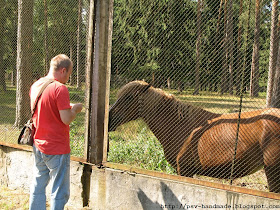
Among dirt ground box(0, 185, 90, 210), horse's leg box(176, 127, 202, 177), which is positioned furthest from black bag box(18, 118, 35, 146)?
horse's leg box(176, 127, 202, 177)

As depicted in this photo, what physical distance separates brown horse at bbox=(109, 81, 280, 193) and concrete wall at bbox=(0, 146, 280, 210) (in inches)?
16.6

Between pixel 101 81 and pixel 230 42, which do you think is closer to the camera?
pixel 230 42

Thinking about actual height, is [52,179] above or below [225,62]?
below

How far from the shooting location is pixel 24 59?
6.84 meters

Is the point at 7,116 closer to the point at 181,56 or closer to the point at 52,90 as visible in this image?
the point at 52,90

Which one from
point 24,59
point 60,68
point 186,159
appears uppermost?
point 24,59

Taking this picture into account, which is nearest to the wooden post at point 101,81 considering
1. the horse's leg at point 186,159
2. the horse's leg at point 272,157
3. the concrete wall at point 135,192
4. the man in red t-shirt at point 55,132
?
the concrete wall at point 135,192

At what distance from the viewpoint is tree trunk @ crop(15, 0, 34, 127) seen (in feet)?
20.8

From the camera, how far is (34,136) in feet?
10.3

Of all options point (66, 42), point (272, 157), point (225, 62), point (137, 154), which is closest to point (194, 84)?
point (225, 62)

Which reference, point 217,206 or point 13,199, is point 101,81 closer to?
point 217,206

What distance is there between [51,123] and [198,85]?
1.93 m

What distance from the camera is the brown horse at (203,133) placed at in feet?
11.0

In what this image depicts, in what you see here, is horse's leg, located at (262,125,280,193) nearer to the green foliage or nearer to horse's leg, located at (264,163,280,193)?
horse's leg, located at (264,163,280,193)
